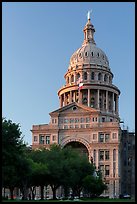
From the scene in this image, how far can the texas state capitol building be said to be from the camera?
326 ft

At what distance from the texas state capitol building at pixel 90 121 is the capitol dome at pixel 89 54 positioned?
274 millimetres

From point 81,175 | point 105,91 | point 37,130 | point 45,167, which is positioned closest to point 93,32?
point 105,91

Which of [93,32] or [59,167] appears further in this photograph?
[93,32]

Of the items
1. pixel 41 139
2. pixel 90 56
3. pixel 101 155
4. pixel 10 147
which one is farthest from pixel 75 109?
pixel 10 147

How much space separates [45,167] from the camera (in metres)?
64.2

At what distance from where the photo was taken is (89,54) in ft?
398

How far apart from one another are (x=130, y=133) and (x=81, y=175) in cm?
4399

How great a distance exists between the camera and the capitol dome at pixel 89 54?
396 feet

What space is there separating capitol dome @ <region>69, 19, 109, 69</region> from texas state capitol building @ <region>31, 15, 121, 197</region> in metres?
0.27

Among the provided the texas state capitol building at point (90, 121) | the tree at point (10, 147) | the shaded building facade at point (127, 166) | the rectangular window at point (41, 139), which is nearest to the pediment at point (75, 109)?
the texas state capitol building at point (90, 121)

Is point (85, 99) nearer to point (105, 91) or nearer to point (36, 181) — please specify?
point (105, 91)

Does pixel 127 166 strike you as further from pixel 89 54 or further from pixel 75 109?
pixel 89 54

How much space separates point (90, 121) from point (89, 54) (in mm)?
25554

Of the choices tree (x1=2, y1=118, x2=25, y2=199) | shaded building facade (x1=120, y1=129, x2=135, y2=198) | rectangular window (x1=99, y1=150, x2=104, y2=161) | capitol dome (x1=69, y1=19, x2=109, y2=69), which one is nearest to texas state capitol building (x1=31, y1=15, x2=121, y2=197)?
rectangular window (x1=99, y1=150, x2=104, y2=161)
